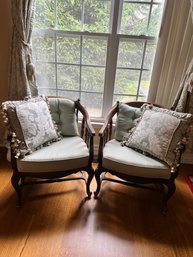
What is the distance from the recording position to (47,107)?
72.9 inches

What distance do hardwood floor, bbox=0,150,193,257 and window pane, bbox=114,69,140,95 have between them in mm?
1031

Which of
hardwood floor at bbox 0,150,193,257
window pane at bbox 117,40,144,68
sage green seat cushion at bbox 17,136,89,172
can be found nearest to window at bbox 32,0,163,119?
window pane at bbox 117,40,144,68

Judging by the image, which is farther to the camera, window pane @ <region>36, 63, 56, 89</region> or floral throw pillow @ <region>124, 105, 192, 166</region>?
window pane @ <region>36, 63, 56, 89</region>

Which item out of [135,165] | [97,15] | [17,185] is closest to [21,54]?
[97,15]

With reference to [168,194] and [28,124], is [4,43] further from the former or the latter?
[168,194]

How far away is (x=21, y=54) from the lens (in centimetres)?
194

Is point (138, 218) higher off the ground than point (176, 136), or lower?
→ lower

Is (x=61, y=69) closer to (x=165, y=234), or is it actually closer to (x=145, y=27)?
(x=145, y=27)

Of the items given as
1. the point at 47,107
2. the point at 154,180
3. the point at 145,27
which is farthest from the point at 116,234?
the point at 145,27

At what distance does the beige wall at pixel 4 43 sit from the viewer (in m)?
1.97

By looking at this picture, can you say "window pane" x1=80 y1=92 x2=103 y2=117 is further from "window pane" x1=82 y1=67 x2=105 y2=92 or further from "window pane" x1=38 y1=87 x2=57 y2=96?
"window pane" x1=38 y1=87 x2=57 y2=96

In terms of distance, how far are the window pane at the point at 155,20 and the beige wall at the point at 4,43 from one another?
137 centimetres

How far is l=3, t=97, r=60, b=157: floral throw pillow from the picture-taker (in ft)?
5.20

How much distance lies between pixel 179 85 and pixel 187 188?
104 centimetres
